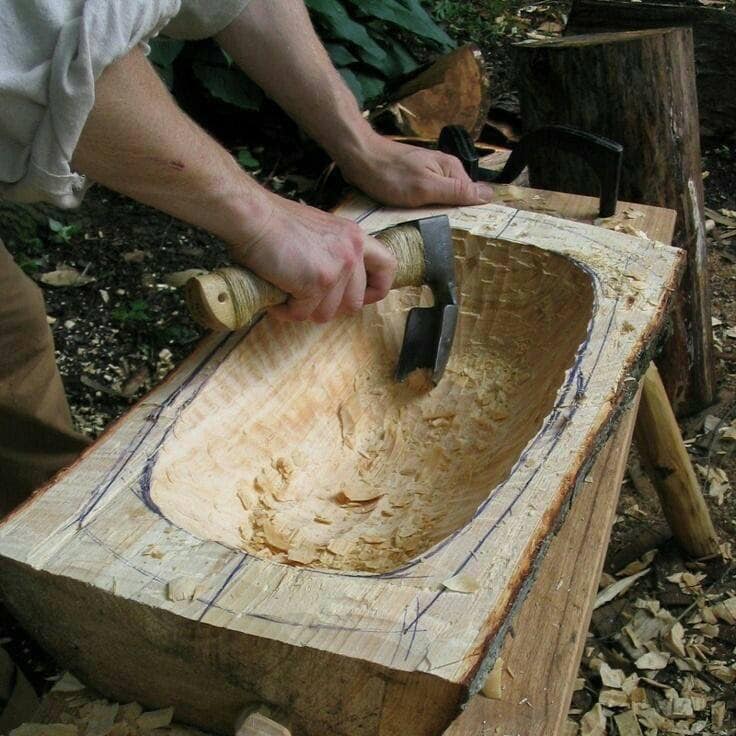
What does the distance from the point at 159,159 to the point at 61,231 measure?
194 cm

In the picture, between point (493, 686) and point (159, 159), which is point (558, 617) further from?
point (159, 159)

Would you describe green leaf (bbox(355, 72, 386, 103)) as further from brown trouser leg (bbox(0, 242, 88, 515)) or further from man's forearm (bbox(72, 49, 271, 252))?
man's forearm (bbox(72, 49, 271, 252))

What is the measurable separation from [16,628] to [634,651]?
1.38 meters

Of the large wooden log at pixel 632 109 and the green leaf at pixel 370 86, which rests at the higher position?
the large wooden log at pixel 632 109

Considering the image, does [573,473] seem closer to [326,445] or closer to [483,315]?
[326,445]

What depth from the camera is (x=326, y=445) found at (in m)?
1.53

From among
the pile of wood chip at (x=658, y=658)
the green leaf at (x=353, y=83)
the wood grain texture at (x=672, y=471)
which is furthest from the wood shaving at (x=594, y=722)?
the green leaf at (x=353, y=83)

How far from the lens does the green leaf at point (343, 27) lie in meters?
3.26

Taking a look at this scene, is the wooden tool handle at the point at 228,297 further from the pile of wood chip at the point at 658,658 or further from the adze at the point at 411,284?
the pile of wood chip at the point at 658,658

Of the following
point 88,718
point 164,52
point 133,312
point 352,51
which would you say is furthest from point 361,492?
point 352,51

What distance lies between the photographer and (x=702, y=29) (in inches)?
131

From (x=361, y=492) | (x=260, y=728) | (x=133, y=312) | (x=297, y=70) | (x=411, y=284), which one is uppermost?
(x=297, y=70)

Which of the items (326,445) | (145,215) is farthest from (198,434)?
(145,215)

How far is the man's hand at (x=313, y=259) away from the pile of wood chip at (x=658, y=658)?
106cm
